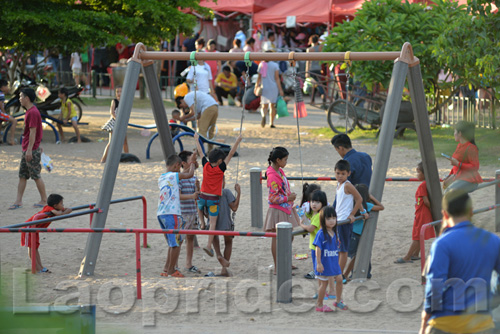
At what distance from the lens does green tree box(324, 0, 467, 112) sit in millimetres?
14555

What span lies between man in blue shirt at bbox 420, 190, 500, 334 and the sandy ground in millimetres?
474

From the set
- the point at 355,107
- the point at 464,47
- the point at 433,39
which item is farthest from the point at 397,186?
the point at 355,107

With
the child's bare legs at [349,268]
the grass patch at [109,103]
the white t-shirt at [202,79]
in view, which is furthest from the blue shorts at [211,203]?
the grass patch at [109,103]

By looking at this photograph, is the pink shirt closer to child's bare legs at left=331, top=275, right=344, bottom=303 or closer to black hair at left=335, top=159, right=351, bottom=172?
black hair at left=335, top=159, right=351, bottom=172

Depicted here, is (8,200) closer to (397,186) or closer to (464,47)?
(397,186)

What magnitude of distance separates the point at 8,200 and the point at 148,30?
7.41m

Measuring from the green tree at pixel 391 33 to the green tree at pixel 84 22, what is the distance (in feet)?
13.7

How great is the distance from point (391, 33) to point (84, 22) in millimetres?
6995

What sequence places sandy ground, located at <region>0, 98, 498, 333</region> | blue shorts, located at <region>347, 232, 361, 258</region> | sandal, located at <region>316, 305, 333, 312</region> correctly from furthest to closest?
blue shorts, located at <region>347, 232, 361, 258</region>, sandal, located at <region>316, 305, 333, 312</region>, sandy ground, located at <region>0, 98, 498, 333</region>

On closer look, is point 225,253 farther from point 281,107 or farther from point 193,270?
point 281,107

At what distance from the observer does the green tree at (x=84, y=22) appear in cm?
1519

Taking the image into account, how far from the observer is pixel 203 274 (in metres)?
7.27

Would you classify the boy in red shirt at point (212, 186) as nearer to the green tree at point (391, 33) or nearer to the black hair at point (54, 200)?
the black hair at point (54, 200)

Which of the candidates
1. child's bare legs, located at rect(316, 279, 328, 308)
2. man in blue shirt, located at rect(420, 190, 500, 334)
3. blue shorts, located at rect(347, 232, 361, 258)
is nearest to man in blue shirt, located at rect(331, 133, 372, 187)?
blue shorts, located at rect(347, 232, 361, 258)
